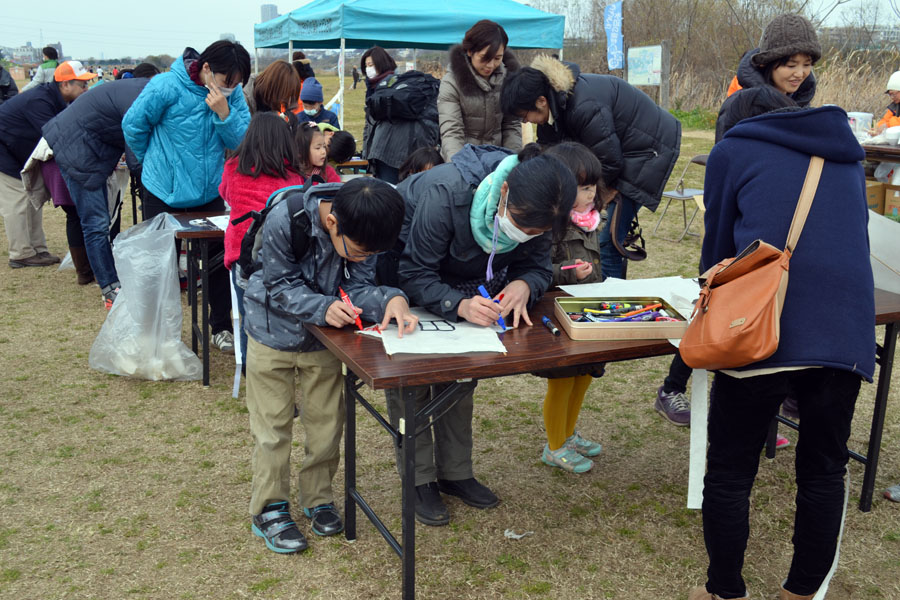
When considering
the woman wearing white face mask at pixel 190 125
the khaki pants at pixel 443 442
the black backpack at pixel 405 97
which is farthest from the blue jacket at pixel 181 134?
the khaki pants at pixel 443 442

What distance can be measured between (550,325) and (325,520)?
3.13 ft

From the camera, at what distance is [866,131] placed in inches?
226

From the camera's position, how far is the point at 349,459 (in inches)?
91.1

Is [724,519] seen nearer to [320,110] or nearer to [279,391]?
[279,391]

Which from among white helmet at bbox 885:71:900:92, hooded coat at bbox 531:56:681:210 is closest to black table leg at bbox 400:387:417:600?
hooded coat at bbox 531:56:681:210

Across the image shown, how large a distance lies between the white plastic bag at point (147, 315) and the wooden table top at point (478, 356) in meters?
1.63

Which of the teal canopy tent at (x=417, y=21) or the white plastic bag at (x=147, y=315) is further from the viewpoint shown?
the teal canopy tent at (x=417, y=21)

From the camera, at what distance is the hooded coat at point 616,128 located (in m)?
3.04

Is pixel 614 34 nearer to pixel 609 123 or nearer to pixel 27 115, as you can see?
pixel 27 115

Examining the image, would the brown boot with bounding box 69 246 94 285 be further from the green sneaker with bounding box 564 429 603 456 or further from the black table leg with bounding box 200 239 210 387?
the green sneaker with bounding box 564 429 603 456

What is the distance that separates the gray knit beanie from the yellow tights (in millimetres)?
1259

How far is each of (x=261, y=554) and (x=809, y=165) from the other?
1.82 m

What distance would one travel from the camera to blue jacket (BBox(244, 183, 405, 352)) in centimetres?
202

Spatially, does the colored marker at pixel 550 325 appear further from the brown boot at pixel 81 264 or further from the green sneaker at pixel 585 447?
the brown boot at pixel 81 264
